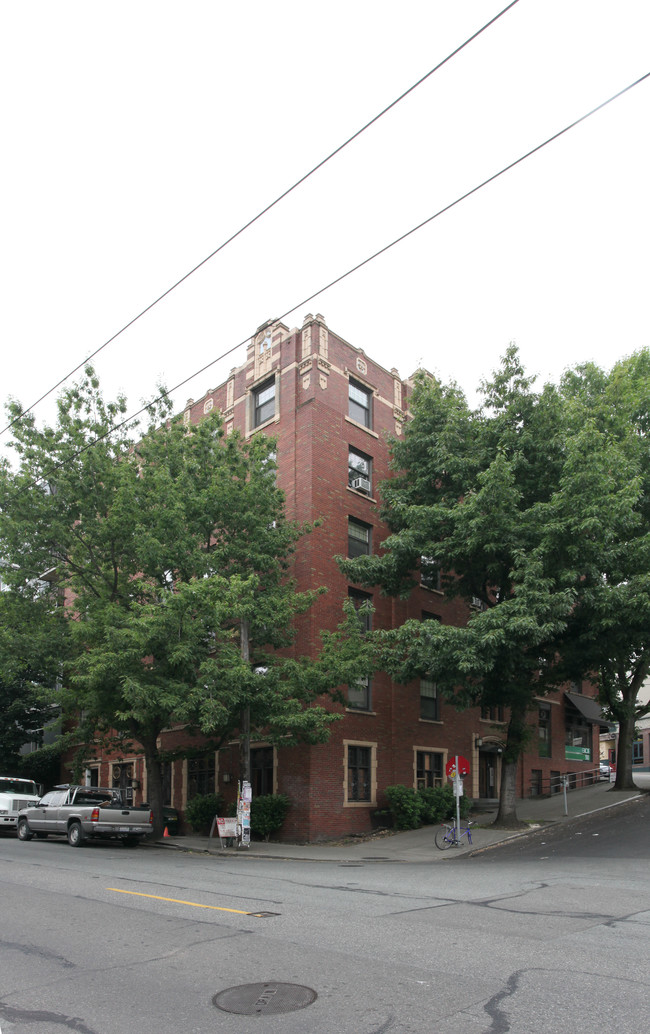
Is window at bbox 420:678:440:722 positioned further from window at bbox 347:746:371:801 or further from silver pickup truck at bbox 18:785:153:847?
silver pickup truck at bbox 18:785:153:847

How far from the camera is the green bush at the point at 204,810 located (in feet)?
81.5

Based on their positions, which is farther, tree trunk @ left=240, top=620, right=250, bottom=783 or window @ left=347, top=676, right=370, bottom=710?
window @ left=347, top=676, right=370, bottom=710

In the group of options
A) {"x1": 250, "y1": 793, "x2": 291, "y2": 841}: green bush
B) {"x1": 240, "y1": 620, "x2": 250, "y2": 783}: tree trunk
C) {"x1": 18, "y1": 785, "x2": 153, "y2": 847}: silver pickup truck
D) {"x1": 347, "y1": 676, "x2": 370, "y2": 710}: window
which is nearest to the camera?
{"x1": 18, "y1": 785, "x2": 153, "y2": 847}: silver pickup truck

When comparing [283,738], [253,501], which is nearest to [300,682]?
[283,738]

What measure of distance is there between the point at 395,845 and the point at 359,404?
14.5 metres

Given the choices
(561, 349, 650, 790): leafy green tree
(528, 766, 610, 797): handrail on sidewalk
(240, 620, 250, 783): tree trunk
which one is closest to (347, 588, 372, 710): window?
(240, 620, 250, 783): tree trunk

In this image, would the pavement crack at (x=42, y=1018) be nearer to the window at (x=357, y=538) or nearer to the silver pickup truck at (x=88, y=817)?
the silver pickup truck at (x=88, y=817)

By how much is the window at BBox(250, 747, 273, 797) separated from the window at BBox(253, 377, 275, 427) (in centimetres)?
1097

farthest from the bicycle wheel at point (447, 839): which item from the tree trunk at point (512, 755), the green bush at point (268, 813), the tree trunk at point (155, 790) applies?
the tree trunk at point (155, 790)

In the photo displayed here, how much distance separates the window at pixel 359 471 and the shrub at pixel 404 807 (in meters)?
9.70

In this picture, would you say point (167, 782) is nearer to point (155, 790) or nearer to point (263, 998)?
point (155, 790)

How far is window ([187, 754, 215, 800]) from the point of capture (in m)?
26.8

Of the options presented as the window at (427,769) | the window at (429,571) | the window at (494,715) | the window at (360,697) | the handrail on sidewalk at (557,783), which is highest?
the window at (429,571)

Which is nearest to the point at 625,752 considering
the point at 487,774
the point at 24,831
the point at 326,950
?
the point at 487,774
